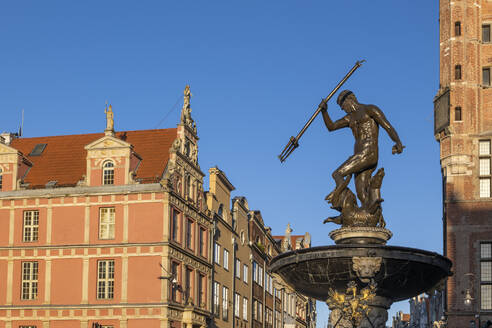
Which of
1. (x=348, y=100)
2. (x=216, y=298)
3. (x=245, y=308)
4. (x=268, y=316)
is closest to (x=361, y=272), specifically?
(x=348, y=100)

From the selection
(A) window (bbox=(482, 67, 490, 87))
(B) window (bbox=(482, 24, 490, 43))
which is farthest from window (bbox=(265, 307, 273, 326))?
(B) window (bbox=(482, 24, 490, 43))

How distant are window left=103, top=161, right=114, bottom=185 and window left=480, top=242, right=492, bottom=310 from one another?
20.9 metres

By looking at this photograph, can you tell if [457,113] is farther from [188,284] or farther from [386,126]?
[386,126]

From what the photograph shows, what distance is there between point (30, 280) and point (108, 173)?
7291mm

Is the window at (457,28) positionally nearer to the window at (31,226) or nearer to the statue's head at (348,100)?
the window at (31,226)

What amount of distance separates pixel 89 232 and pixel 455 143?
69.4ft

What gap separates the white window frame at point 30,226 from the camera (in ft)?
158

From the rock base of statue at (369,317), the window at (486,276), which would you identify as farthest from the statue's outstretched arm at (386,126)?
the window at (486,276)

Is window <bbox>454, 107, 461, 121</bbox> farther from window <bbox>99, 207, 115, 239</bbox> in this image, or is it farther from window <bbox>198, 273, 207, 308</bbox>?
window <bbox>99, 207, 115, 239</bbox>

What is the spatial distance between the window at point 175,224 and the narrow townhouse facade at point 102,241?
17 centimetres

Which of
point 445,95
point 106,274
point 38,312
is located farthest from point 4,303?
point 445,95

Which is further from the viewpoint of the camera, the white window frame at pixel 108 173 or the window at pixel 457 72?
the window at pixel 457 72

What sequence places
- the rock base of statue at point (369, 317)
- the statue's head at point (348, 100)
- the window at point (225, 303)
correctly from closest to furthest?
the rock base of statue at point (369, 317) < the statue's head at point (348, 100) < the window at point (225, 303)

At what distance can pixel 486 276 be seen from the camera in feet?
154
